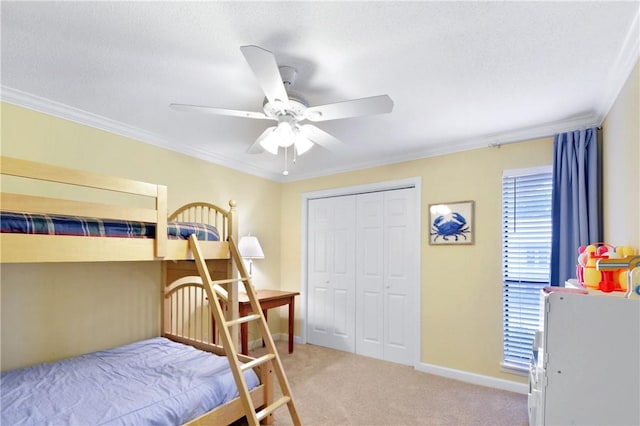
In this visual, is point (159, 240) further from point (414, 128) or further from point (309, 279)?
point (309, 279)

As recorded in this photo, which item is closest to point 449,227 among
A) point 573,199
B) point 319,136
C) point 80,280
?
point 573,199

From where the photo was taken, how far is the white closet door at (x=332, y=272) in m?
4.24

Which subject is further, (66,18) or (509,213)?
(509,213)

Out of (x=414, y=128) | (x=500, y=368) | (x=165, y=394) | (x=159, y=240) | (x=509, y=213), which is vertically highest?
(x=414, y=128)

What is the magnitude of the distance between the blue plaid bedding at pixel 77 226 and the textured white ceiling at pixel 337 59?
0.96 m

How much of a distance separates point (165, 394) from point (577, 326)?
2.16 m

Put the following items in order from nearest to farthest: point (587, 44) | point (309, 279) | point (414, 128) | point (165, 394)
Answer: point (587, 44)
point (165, 394)
point (414, 128)
point (309, 279)

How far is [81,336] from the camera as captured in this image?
8.71ft

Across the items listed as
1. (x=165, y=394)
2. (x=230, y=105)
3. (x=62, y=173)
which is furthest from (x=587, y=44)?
(x=165, y=394)

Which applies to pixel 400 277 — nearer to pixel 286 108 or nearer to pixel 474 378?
pixel 474 378

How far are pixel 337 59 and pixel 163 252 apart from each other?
1.63 metres

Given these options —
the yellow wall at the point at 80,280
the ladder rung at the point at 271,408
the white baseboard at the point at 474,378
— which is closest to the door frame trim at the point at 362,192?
the white baseboard at the point at 474,378

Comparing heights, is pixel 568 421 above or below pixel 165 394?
above

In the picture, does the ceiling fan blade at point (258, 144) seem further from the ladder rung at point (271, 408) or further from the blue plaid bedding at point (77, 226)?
the ladder rung at point (271, 408)
